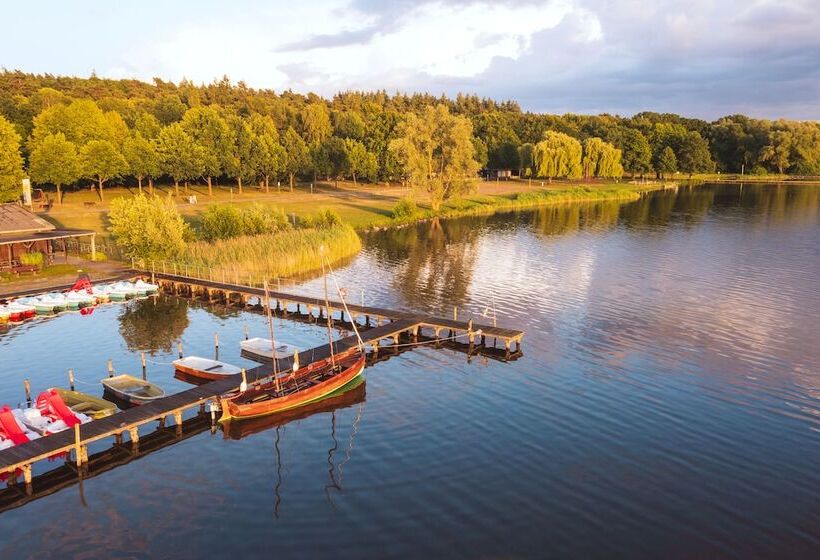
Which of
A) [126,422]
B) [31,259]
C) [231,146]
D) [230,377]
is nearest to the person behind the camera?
[126,422]

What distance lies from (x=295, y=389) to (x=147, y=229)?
121 feet


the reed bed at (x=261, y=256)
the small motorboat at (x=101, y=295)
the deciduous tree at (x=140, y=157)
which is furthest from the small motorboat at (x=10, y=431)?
the deciduous tree at (x=140, y=157)

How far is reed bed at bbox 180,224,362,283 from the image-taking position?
62.0 metres

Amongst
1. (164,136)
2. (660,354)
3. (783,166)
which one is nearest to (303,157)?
(164,136)

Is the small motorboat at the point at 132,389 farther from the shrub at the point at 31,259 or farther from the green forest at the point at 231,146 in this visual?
the green forest at the point at 231,146

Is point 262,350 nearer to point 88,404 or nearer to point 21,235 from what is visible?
point 88,404

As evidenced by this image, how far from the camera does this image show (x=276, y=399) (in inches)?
1229

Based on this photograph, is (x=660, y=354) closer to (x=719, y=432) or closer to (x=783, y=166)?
(x=719, y=432)

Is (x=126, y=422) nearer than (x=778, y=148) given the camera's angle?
Yes

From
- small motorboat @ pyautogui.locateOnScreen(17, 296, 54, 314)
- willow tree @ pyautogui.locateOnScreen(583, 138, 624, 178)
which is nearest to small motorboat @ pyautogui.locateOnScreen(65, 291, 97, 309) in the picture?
small motorboat @ pyautogui.locateOnScreen(17, 296, 54, 314)

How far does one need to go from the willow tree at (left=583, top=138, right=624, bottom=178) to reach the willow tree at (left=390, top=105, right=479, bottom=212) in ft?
215

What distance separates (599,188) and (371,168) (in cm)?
6236

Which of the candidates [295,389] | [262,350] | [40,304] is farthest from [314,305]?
[40,304]

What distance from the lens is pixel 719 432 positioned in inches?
1151
